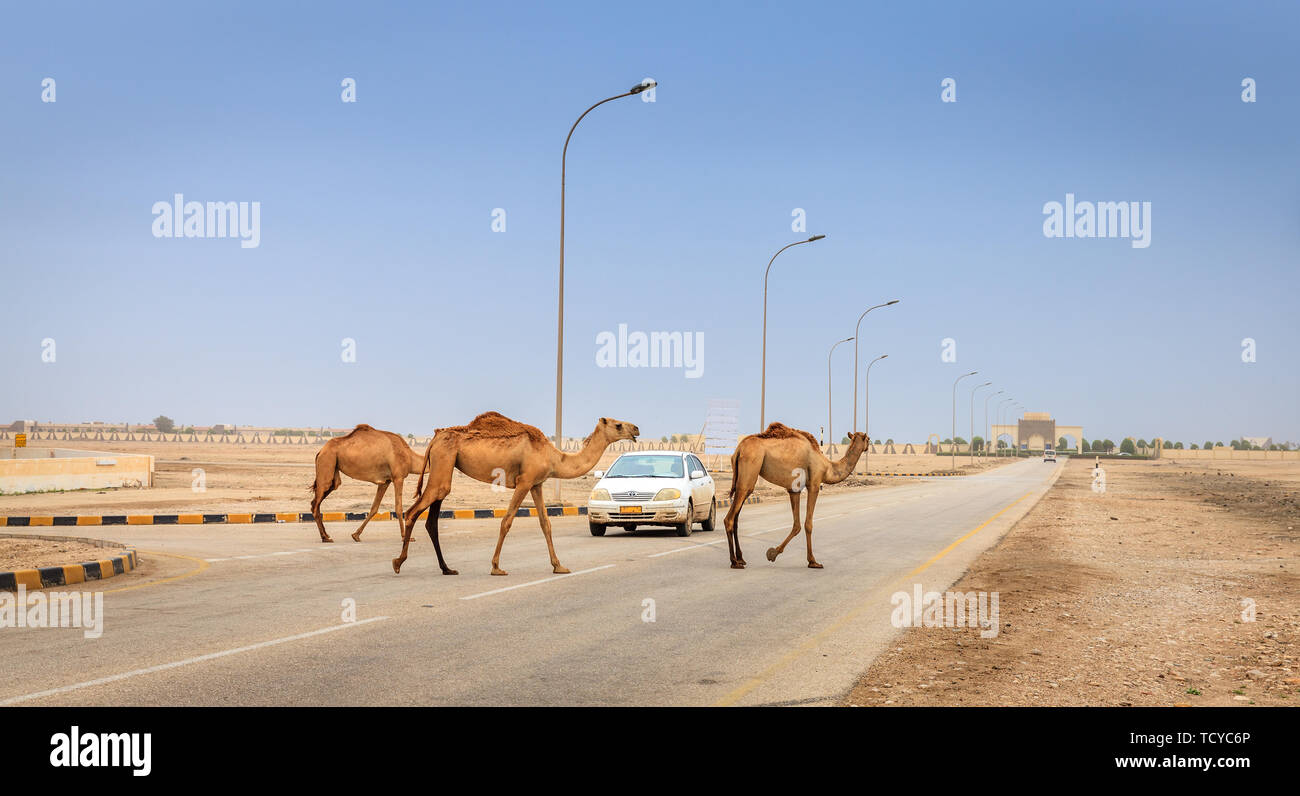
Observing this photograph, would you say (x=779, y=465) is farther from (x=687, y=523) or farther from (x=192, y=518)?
(x=192, y=518)

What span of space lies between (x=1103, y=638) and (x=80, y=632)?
9.60 m

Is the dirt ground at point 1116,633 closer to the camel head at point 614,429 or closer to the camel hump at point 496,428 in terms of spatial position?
the camel head at point 614,429

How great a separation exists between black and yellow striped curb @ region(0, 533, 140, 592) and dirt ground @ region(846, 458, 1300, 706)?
10.8 metres

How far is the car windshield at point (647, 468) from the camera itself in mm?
22406

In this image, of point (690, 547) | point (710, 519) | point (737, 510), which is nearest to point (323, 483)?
point (690, 547)

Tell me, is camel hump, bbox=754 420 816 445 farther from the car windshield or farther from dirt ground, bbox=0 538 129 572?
dirt ground, bbox=0 538 129 572

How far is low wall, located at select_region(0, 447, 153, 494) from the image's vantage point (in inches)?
1385

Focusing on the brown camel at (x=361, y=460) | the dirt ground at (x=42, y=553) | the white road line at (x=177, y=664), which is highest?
the brown camel at (x=361, y=460)

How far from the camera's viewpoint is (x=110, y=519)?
25.2 m

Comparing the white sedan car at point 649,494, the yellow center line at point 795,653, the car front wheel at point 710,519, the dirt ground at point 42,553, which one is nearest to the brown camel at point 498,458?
the yellow center line at point 795,653

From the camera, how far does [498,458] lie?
1471 cm

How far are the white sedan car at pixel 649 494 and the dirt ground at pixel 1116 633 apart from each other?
20.1 ft

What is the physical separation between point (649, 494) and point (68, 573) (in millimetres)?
10710
